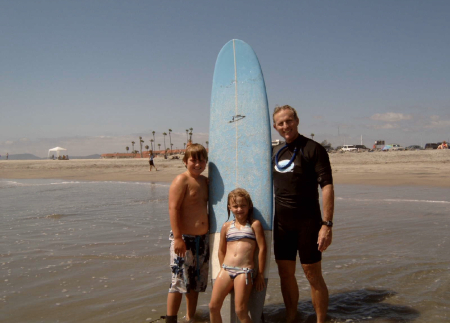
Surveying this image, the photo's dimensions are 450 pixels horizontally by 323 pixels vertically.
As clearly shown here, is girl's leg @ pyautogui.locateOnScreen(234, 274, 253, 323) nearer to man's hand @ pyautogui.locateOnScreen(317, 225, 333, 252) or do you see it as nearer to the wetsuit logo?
man's hand @ pyautogui.locateOnScreen(317, 225, 333, 252)

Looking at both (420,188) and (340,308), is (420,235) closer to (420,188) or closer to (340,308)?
(340,308)

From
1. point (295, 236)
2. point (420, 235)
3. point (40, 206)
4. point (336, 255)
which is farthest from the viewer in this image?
point (40, 206)

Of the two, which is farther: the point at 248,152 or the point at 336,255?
the point at 336,255

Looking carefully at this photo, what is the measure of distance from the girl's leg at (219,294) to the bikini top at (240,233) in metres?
0.26

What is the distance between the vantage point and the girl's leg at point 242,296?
2588 millimetres

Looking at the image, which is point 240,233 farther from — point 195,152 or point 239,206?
point 195,152

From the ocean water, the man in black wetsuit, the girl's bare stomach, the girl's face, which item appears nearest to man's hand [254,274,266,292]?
the girl's bare stomach

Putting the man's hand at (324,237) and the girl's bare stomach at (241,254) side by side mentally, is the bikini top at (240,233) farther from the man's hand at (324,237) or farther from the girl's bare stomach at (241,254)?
the man's hand at (324,237)

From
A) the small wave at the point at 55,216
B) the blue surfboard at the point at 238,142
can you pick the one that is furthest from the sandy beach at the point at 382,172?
the blue surfboard at the point at 238,142

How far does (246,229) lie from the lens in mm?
2703

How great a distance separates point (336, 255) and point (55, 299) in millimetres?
3188

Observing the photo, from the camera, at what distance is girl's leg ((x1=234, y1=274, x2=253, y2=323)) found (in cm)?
259

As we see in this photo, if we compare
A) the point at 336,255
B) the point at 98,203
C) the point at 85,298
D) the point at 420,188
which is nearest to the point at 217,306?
the point at 85,298

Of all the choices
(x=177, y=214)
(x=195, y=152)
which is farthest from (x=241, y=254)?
(x=195, y=152)
